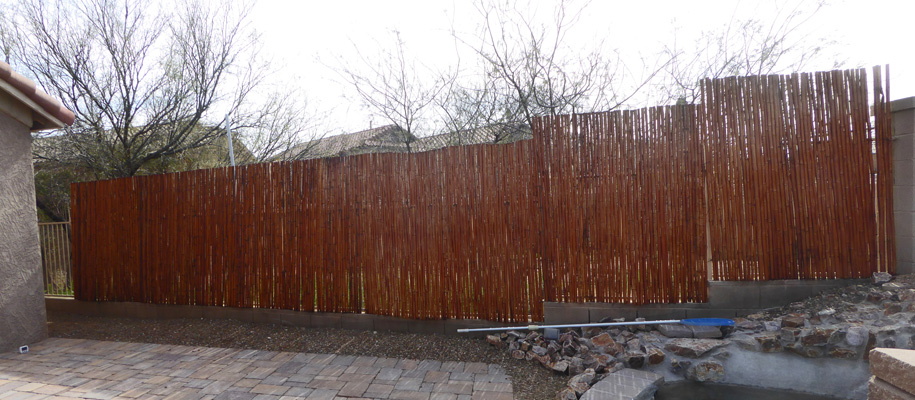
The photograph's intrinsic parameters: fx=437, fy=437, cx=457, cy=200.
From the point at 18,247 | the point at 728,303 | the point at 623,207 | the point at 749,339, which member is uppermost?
the point at 623,207

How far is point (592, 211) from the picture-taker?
3.90 metres

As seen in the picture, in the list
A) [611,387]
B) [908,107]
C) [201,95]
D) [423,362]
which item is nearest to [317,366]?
[423,362]

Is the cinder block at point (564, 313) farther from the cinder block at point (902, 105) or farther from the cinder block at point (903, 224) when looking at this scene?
the cinder block at point (902, 105)

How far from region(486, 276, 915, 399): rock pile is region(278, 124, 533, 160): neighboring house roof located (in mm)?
3647

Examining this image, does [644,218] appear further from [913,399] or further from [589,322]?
[913,399]

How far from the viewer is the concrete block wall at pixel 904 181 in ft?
11.1

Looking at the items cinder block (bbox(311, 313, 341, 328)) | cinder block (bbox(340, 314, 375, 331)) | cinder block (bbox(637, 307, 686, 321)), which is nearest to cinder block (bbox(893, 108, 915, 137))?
cinder block (bbox(637, 307, 686, 321))

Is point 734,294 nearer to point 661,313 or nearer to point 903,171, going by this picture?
point 661,313

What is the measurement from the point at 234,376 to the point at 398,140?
4.86 m

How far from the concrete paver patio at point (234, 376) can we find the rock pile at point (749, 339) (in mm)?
586

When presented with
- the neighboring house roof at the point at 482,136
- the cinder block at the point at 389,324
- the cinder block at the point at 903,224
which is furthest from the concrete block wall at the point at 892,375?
the neighboring house roof at the point at 482,136

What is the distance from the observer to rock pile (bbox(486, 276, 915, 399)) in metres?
2.98

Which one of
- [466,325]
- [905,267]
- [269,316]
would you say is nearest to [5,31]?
[269,316]

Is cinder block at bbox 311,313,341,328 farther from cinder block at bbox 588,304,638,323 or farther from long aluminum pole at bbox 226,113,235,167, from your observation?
long aluminum pole at bbox 226,113,235,167
